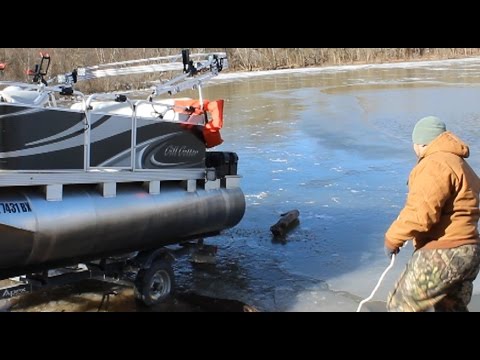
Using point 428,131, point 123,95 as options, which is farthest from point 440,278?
point 123,95

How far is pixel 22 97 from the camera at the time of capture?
172 inches

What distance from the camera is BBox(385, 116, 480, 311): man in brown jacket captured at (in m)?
3.42

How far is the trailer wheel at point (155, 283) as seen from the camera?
5004 millimetres

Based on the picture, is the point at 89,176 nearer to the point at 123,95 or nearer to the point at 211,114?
the point at 123,95

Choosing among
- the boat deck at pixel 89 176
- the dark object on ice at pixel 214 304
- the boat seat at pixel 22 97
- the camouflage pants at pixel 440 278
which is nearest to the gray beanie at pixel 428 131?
the camouflage pants at pixel 440 278

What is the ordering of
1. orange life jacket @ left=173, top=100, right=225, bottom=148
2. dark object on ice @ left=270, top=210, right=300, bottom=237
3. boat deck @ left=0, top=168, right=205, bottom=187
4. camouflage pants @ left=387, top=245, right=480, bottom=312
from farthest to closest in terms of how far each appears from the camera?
dark object on ice @ left=270, top=210, right=300, bottom=237, orange life jacket @ left=173, top=100, right=225, bottom=148, boat deck @ left=0, top=168, right=205, bottom=187, camouflage pants @ left=387, top=245, right=480, bottom=312

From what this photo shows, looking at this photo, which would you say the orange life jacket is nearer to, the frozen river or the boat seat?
the frozen river

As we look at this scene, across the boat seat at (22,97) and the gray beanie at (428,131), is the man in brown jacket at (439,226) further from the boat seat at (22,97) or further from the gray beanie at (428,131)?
the boat seat at (22,97)

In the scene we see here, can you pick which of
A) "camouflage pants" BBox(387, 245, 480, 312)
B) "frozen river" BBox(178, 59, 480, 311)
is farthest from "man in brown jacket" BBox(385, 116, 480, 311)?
"frozen river" BBox(178, 59, 480, 311)

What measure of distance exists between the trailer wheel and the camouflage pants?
7.39 ft

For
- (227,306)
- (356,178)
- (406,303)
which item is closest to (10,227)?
(227,306)

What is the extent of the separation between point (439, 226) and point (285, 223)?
4012 mm
